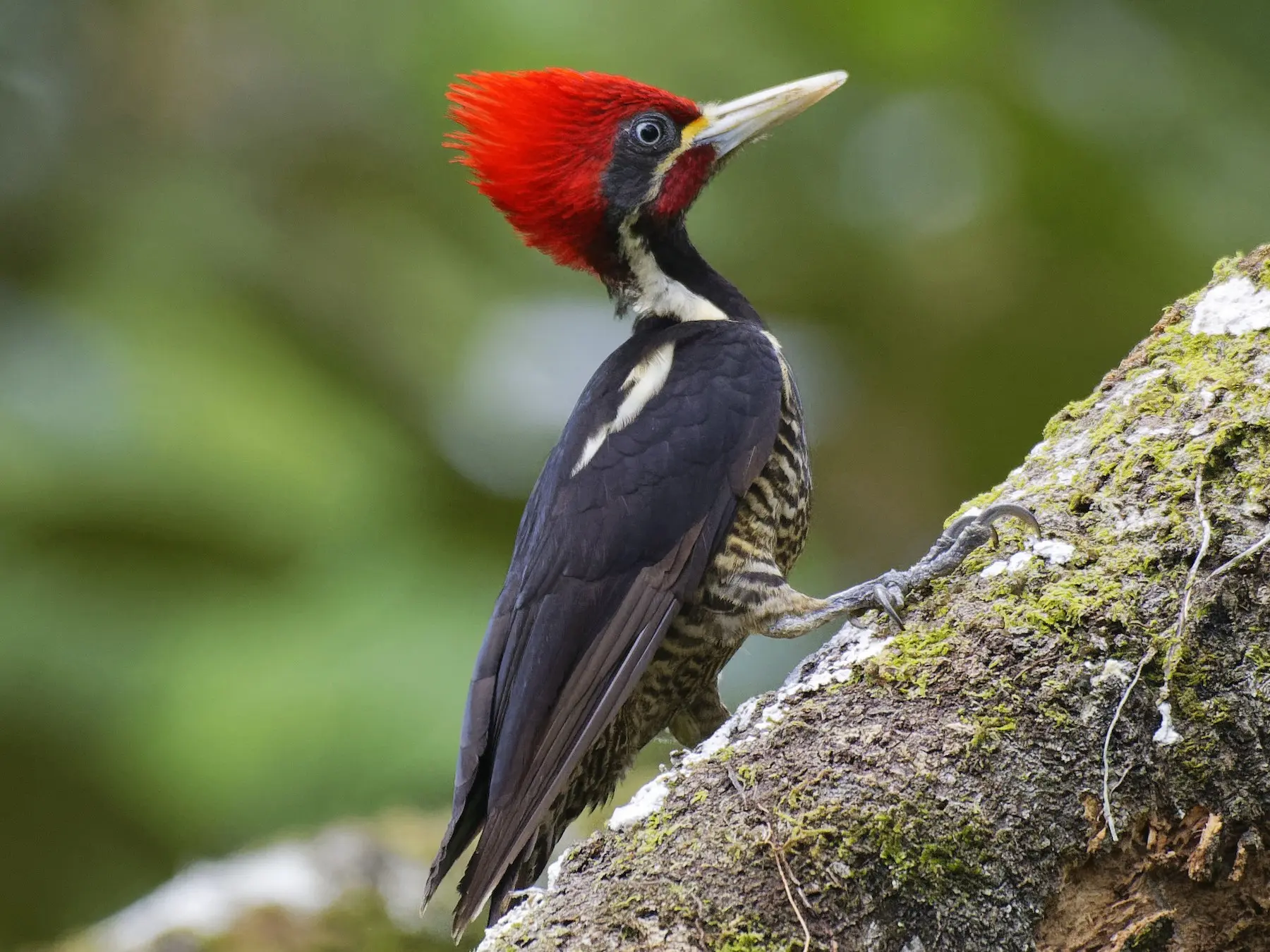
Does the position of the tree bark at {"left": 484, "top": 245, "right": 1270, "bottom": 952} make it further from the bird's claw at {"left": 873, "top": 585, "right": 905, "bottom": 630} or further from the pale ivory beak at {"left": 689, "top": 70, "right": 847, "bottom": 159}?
the pale ivory beak at {"left": 689, "top": 70, "right": 847, "bottom": 159}

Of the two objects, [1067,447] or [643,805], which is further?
[1067,447]

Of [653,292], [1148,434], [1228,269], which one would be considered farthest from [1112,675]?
[653,292]

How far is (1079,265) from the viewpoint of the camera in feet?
13.6

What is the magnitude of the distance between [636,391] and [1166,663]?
1444 mm

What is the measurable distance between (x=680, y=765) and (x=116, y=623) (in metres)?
2.44

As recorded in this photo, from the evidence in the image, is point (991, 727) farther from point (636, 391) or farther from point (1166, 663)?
point (636, 391)

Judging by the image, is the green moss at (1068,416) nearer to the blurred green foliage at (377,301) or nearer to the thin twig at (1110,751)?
the thin twig at (1110,751)

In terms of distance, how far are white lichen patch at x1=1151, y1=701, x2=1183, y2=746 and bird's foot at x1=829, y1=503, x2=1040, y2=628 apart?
375mm

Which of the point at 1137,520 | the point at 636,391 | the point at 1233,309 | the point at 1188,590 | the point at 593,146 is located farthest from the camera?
the point at 593,146

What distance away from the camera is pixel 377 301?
170 inches

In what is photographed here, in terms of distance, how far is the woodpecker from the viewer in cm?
236

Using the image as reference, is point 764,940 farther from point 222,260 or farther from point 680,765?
point 222,260

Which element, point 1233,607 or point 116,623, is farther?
point 116,623

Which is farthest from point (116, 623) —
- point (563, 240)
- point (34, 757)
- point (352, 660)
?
point (563, 240)
